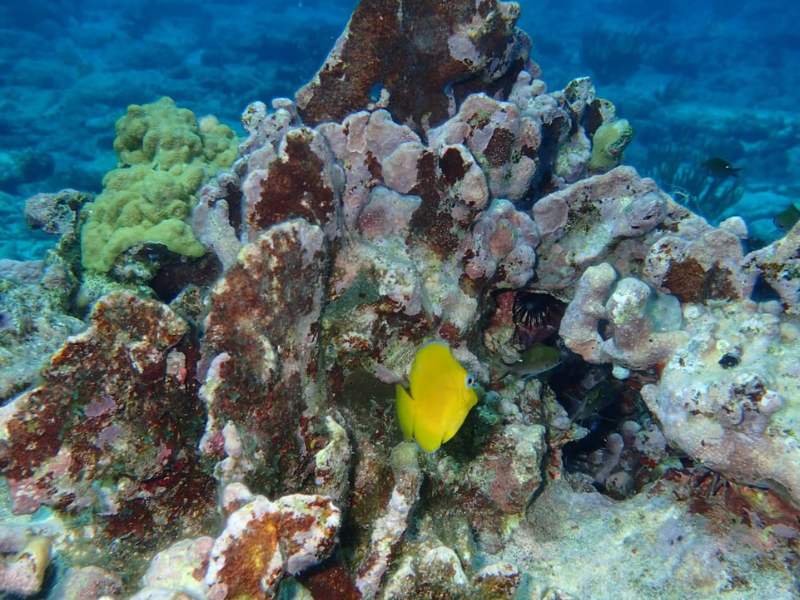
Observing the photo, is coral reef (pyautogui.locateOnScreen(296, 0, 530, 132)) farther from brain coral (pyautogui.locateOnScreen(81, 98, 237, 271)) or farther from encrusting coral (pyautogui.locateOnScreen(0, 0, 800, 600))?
brain coral (pyautogui.locateOnScreen(81, 98, 237, 271))

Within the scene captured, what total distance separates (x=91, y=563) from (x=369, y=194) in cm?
201

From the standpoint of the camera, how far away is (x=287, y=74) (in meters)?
22.6

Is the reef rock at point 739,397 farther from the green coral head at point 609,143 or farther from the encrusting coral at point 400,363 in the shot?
the green coral head at point 609,143

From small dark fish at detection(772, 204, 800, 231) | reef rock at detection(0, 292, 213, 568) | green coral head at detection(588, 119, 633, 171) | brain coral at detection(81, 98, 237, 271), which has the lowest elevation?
reef rock at detection(0, 292, 213, 568)

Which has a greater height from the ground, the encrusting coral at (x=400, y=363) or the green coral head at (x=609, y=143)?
the green coral head at (x=609, y=143)

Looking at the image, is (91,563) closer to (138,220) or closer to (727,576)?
(138,220)

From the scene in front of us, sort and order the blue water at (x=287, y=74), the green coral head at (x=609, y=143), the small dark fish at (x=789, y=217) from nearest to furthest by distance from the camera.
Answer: the green coral head at (x=609, y=143) → the small dark fish at (x=789, y=217) → the blue water at (x=287, y=74)

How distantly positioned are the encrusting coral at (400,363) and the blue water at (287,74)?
10.2 meters

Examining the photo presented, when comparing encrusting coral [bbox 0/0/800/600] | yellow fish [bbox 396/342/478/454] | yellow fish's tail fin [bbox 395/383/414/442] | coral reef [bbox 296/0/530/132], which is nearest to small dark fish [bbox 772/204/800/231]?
encrusting coral [bbox 0/0/800/600]

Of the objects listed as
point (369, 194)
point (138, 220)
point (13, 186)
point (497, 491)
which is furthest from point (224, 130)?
point (13, 186)

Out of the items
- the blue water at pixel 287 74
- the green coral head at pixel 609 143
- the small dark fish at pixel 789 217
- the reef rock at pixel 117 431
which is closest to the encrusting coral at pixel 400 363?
the reef rock at pixel 117 431

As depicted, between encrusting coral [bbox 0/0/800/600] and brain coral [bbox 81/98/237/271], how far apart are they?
1.0 inches

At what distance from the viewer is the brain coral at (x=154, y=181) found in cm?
310

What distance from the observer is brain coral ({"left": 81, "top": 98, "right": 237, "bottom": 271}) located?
3.10 metres
